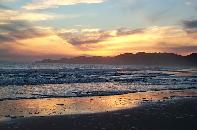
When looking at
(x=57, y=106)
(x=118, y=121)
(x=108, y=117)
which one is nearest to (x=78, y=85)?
(x=57, y=106)

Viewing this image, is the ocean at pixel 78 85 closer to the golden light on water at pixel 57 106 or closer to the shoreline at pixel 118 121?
the golden light on water at pixel 57 106

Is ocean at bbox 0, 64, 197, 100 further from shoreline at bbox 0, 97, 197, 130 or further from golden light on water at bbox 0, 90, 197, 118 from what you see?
shoreline at bbox 0, 97, 197, 130

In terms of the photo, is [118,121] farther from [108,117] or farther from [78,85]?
[78,85]

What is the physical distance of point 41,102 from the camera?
64.3ft

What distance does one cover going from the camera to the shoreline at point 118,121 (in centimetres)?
1280

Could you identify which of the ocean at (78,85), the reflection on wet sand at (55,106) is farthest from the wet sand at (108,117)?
the ocean at (78,85)

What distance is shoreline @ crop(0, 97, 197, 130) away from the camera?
12.8 meters

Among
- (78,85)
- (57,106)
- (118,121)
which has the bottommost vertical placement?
(118,121)

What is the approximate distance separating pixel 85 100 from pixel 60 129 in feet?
27.9

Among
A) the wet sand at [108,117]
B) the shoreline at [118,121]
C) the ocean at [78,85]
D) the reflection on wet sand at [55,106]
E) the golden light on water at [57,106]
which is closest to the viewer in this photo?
the shoreline at [118,121]

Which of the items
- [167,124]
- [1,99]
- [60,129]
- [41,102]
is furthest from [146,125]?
[1,99]

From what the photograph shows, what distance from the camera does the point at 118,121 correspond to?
46.1 feet

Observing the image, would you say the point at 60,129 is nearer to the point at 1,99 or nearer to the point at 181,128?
the point at 181,128

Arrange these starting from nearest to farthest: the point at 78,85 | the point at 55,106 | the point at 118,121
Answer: the point at 118,121
the point at 55,106
the point at 78,85
